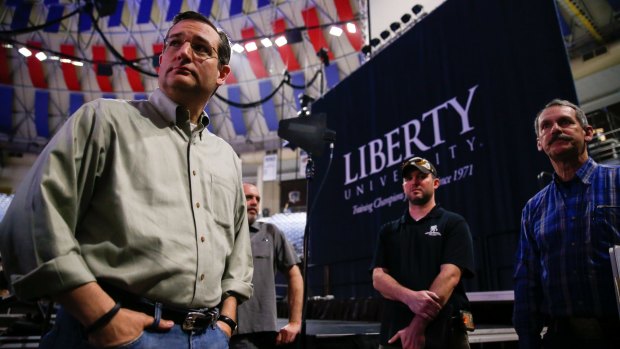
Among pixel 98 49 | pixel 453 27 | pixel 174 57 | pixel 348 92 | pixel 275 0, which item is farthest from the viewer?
pixel 98 49

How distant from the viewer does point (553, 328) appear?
1.85 meters

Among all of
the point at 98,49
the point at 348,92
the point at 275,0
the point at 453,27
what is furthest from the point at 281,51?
the point at 453,27

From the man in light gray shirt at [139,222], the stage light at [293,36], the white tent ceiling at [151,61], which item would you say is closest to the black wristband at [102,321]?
the man in light gray shirt at [139,222]

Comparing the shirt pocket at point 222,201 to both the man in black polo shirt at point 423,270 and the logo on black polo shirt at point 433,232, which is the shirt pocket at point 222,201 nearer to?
the man in black polo shirt at point 423,270

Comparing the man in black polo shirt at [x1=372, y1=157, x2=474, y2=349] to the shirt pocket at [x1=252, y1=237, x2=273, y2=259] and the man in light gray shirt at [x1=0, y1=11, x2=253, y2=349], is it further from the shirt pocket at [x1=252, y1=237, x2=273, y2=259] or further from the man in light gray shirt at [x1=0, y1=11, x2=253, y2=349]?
the man in light gray shirt at [x1=0, y1=11, x2=253, y2=349]

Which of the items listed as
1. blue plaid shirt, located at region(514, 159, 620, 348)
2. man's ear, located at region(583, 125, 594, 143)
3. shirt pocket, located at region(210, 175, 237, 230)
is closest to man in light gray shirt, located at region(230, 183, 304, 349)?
blue plaid shirt, located at region(514, 159, 620, 348)

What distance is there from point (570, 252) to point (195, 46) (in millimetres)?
1779

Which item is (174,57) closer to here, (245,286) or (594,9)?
(245,286)

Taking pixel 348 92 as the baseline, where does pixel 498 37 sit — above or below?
below

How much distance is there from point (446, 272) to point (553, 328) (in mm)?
520

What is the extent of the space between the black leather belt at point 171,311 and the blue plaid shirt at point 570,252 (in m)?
1.56

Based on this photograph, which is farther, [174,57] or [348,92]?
[348,92]

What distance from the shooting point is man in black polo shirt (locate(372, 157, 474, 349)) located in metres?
2.11

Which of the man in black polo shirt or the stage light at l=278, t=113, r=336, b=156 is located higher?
the stage light at l=278, t=113, r=336, b=156
